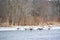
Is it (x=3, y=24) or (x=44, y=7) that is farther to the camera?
(x=44, y=7)

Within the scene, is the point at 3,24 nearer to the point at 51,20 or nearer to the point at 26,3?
the point at 26,3

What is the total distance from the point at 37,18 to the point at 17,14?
0.77m

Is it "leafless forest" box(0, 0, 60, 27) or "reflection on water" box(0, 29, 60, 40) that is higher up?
"leafless forest" box(0, 0, 60, 27)

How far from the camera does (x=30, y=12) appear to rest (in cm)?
658

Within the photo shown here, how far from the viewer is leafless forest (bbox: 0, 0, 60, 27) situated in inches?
254

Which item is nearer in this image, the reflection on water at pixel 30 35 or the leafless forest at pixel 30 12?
the reflection on water at pixel 30 35

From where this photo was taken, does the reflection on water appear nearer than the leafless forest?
Yes

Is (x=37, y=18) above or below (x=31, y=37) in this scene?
above

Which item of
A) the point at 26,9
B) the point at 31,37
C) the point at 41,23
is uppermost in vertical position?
the point at 26,9

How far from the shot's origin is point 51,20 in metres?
6.62

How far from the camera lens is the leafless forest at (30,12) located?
6461 millimetres

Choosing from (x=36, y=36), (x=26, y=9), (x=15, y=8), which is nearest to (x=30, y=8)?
(x=26, y=9)

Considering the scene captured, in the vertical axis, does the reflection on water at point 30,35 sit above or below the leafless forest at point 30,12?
below

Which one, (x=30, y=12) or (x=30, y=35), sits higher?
(x=30, y=12)
